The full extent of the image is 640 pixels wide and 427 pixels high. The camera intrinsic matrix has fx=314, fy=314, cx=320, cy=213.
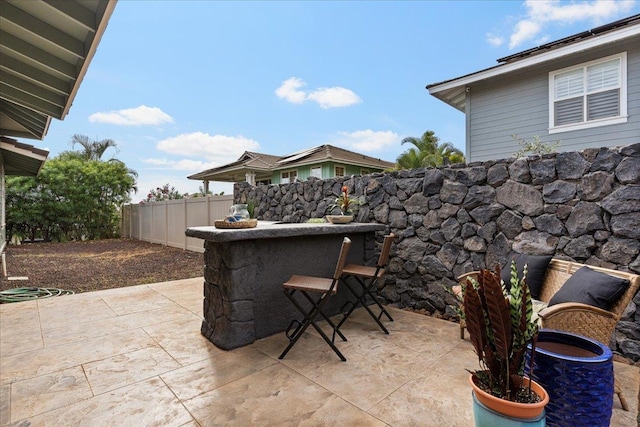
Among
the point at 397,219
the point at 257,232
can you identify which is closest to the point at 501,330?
the point at 257,232

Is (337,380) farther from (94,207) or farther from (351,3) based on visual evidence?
(94,207)

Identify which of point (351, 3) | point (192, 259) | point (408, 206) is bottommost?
point (192, 259)

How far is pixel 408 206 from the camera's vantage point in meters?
4.22

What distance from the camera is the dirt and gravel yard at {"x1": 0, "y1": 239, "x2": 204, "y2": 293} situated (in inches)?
228

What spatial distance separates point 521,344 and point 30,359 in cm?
372

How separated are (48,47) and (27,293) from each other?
4.05 metres

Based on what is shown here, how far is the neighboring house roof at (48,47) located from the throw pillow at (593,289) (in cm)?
388

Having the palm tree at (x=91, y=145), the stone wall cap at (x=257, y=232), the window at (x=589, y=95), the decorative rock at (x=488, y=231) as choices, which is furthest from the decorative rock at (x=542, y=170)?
the palm tree at (x=91, y=145)

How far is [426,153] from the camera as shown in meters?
13.3

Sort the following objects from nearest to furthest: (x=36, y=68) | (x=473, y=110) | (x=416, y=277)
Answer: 1. (x=36, y=68)
2. (x=416, y=277)
3. (x=473, y=110)

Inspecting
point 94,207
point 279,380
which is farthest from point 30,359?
point 94,207

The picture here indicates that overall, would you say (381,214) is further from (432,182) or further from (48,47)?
(48,47)

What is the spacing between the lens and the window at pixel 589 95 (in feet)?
18.7

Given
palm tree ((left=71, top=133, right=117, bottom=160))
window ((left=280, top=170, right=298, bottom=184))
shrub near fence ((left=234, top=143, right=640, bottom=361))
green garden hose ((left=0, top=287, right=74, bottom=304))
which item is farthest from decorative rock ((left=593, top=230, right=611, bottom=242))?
palm tree ((left=71, top=133, right=117, bottom=160))
